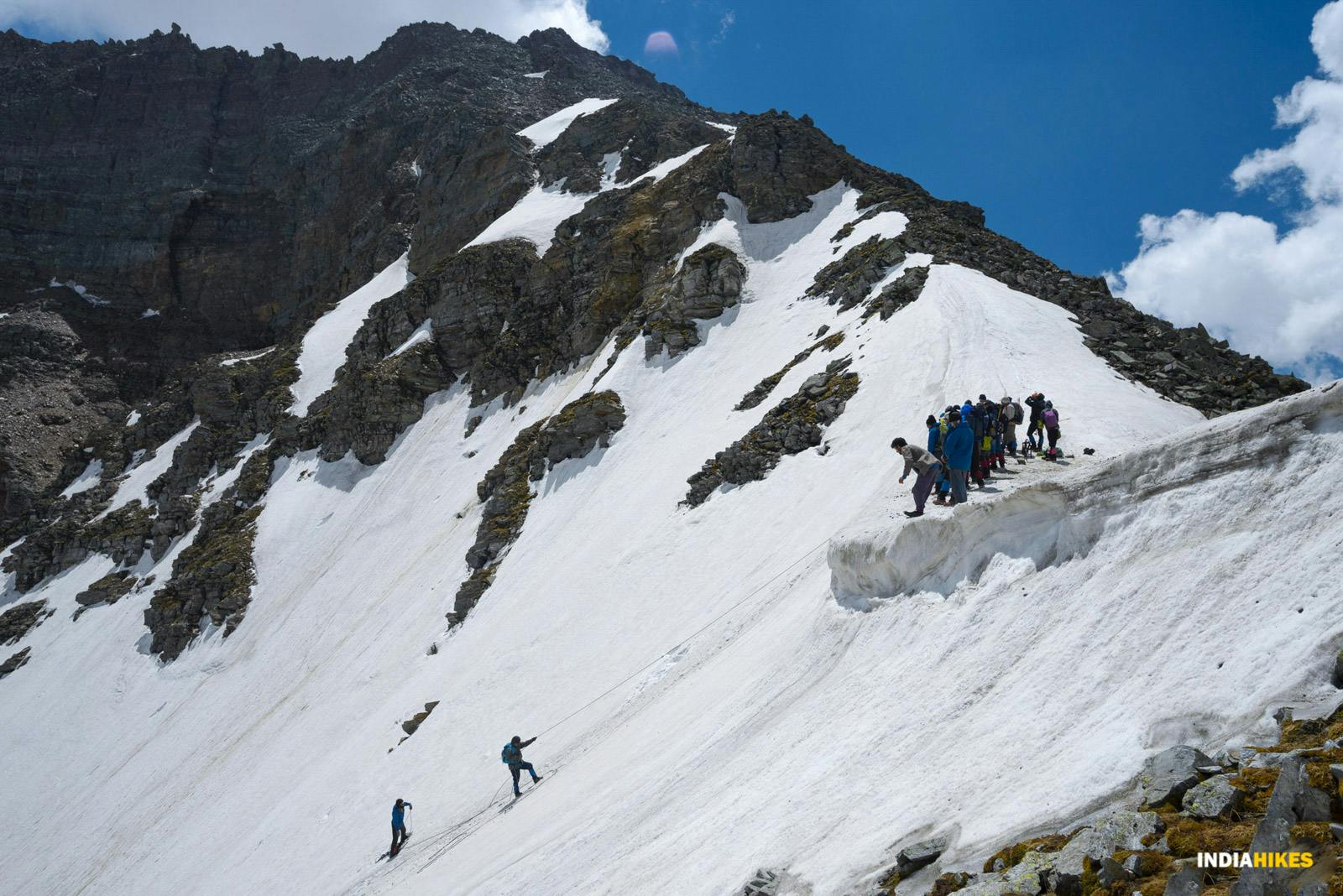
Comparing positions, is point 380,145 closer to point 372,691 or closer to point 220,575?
point 220,575

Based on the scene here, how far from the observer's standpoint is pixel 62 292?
91312 millimetres

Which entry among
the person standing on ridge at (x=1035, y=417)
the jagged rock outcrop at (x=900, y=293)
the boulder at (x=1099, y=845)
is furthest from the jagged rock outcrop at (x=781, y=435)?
the boulder at (x=1099, y=845)

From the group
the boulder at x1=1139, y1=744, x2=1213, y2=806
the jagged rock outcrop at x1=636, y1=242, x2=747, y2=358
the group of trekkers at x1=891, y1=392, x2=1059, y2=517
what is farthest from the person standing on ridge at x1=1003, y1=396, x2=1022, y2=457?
the jagged rock outcrop at x1=636, y1=242, x2=747, y2=358

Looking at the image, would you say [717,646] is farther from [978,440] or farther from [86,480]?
[86,480]

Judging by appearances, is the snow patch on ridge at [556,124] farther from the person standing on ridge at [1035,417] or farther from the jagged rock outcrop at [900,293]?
the person standing on ridge at [1035,417]

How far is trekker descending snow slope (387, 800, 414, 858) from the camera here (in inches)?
823

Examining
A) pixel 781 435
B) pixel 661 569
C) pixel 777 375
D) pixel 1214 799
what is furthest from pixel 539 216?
pixel 1214 799

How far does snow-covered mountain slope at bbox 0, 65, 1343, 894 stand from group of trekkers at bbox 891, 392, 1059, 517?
2.19 ft

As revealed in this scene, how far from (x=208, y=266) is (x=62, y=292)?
1524cm

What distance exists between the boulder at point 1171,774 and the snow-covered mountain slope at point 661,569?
1.54ft

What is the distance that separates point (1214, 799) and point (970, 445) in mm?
8236

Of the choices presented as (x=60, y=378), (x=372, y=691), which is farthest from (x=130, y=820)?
(x=60, y=378)

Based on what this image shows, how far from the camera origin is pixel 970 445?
13.6 meters

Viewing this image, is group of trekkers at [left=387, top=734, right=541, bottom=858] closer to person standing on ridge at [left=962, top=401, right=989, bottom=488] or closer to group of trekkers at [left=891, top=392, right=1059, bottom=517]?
group of trekkers at [left=891, top=392, right=1059, bottom=517]
